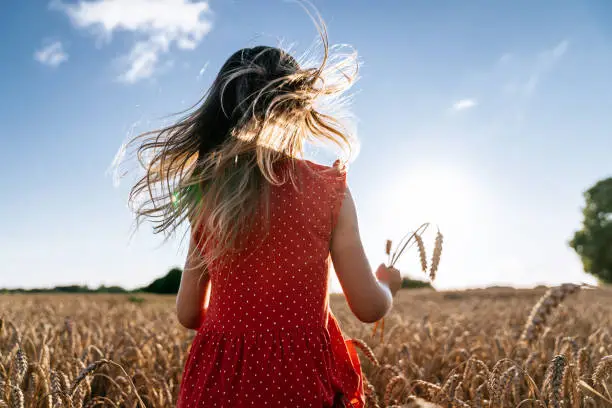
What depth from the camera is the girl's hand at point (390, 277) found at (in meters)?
2.14

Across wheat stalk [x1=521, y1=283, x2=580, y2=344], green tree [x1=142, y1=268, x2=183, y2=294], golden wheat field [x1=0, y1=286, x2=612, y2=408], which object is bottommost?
golden wheat field [x1=0, y1=286, x2=612, y2=408]

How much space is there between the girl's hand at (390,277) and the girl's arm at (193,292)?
66 cm

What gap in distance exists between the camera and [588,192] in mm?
36875

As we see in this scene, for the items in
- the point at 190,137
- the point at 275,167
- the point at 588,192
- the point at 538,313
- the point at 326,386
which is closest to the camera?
the point at 538,313

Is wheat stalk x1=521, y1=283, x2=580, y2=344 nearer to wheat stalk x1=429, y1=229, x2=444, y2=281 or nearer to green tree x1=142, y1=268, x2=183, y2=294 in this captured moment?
wheat stalk x1=429, y1=229, x2=444, y2=281

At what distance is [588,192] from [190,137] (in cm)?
3945

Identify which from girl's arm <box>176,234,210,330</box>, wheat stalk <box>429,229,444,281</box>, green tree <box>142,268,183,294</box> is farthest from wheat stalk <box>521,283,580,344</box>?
green tree <box>142,268,183,294</box>

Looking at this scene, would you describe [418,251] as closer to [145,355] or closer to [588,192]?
[145,355]

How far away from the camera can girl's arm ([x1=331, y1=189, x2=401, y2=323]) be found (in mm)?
1902

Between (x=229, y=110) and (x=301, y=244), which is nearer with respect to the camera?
(x=301, y=244)

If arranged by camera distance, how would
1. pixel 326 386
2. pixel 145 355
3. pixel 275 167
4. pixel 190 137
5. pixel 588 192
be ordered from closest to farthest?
pixel 326 386 → pixel 275 167 → pixel 190 137 → pixel 145 355 → pixel 588 192

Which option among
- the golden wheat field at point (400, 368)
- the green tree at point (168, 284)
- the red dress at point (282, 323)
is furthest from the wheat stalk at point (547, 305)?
the green tree at point (168, 284)

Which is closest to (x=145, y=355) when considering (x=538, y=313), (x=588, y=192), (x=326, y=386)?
(x=326, y=386)

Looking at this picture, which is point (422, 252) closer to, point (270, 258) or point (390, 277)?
point (390, 277)
